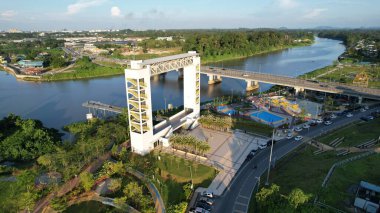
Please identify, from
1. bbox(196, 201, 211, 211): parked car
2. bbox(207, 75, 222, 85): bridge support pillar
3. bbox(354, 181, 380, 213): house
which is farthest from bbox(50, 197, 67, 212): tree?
bbox(207, 75, 222, 85): bridge support pillar

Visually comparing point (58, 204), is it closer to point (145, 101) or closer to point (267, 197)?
point (145, 101)

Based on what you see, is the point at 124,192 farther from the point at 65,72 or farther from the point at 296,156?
the point at 65,72

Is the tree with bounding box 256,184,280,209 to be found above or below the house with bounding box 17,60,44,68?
below

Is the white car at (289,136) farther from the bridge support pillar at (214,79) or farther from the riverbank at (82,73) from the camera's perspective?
the riverbank at (82,73)

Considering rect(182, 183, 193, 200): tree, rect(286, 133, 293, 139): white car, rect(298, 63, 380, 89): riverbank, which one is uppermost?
rect(298, 63, 380, 89): riverbank

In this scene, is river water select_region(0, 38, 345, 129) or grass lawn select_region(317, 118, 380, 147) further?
river water select_region(0, 38, 345, 129)

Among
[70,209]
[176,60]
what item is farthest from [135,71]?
[70,209]

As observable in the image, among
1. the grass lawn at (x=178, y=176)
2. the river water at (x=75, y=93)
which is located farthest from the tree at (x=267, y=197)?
the river water at (x=75, y=93)

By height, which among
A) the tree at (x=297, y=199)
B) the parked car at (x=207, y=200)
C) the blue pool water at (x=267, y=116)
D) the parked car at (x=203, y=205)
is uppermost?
the tree at (x=297, y=199)

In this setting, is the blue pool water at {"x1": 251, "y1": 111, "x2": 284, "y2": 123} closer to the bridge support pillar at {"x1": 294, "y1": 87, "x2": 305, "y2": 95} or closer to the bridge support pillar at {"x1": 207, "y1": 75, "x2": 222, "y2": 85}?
the bridge support pillar at {"x1": 294, "y1": 87, "x2": 305, "y2": 95}
